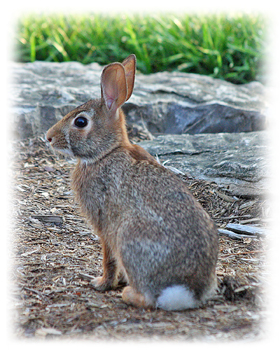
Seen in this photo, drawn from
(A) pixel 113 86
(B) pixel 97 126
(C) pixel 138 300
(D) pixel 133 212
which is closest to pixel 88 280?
(C) pixel 138 300

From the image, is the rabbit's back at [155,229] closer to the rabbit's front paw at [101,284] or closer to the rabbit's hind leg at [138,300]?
the rabbit's hind leg at [138,300]

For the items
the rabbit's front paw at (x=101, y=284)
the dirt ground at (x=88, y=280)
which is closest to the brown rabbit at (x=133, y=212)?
the rabbit's front paw at (x=101, y=284)

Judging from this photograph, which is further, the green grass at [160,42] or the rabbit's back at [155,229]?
the green grass at [160,42]

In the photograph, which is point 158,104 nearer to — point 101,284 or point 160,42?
point 160,42

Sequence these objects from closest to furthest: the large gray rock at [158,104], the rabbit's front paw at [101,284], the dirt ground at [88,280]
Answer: the dirt ground at [88,280], the rabbit's front paw at [101,284], the large gray rock at [158,104]

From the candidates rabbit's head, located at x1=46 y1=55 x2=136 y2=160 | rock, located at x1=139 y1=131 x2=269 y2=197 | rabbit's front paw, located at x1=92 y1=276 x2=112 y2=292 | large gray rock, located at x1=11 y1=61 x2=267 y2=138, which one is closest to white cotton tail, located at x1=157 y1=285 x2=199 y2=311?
rabbit's front paw, located at x1=92 y1=276 x2=112 y2=292

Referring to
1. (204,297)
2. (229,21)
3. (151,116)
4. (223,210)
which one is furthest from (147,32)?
(204,297)

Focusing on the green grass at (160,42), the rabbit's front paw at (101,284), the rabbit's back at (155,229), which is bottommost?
the rabbit's front paw at (101,284)

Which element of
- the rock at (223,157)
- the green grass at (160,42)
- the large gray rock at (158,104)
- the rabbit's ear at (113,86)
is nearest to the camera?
the rabbit's ear at (113,86)

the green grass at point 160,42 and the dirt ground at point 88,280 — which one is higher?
the green grass at point 160,42
